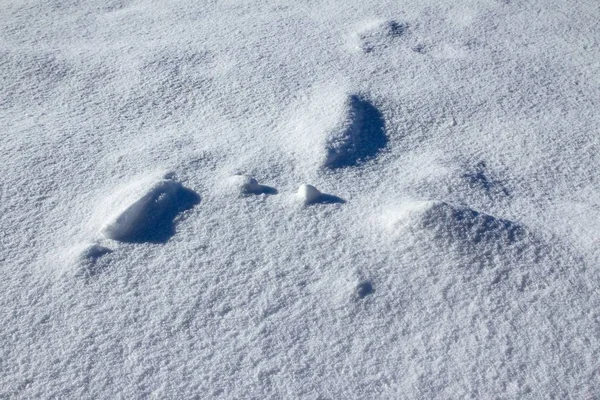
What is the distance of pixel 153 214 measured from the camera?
3.09 ft

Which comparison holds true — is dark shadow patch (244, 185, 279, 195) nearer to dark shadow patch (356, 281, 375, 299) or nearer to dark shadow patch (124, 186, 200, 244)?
dark shadow patch (124, 186, 200, 244)

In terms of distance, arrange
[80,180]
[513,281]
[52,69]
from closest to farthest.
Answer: [513,281] < [80,180] < [52,69]

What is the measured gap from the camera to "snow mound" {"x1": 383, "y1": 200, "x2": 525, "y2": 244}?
879mm

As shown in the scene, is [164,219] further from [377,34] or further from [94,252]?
[377,34]

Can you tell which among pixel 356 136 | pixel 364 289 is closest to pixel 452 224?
pixel 364 289

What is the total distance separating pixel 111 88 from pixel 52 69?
0.57ft

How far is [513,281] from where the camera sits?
829 millimetres

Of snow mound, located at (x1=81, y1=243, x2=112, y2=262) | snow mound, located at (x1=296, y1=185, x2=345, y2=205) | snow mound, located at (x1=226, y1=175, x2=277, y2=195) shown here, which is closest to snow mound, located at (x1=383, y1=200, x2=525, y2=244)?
snow mound, located at (x1=296, y1=185, x2=345, y2=205)

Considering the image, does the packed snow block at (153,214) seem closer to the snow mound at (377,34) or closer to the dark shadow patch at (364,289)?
the dark shadow patch at (364,289)

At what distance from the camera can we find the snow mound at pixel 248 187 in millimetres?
985

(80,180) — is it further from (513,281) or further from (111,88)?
(513,281)

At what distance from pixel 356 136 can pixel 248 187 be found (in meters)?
0.25

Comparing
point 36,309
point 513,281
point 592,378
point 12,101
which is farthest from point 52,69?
point 592,378

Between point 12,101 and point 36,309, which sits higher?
point 12,101
